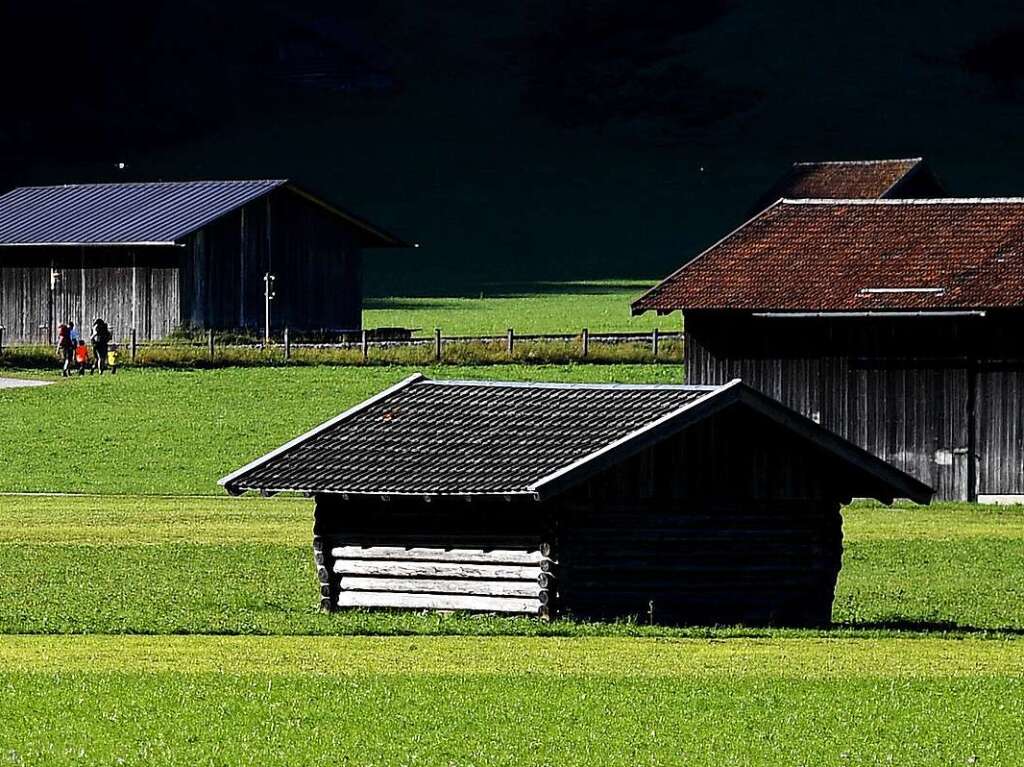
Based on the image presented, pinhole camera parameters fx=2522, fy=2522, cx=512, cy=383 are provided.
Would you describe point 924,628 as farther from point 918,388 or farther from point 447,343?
point 447,343

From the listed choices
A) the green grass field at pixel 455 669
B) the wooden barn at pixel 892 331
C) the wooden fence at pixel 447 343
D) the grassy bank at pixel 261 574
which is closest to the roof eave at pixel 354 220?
the wooden fence at pixel 447 343

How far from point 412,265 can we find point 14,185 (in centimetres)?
2851

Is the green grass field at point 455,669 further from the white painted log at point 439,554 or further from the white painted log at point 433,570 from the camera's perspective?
the white painted log at point 439,554

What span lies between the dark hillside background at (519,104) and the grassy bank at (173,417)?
69.6 metres

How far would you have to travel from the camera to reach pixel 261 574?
33188 mm

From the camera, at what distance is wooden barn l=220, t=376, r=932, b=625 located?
26234mm

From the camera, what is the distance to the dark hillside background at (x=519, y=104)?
488 ft

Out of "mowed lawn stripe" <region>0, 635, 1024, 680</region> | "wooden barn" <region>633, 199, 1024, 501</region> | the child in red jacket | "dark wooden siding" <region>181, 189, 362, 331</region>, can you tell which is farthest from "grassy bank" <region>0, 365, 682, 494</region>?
"mowed lawn stripe" <region>0, 635, 1024, 680</region>

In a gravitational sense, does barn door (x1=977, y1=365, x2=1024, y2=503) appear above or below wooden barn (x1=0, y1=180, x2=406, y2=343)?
below

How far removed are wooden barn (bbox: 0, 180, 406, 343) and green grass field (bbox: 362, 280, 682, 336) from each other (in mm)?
4764

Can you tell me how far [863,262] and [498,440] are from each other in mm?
23317

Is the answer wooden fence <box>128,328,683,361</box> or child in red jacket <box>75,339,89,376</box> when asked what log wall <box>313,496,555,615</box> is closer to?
wooden fence <box>128,328,683,361</box>

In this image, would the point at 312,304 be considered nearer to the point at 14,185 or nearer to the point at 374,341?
the point at 374,341

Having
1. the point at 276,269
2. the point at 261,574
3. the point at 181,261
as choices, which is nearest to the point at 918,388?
the point at 261,574
